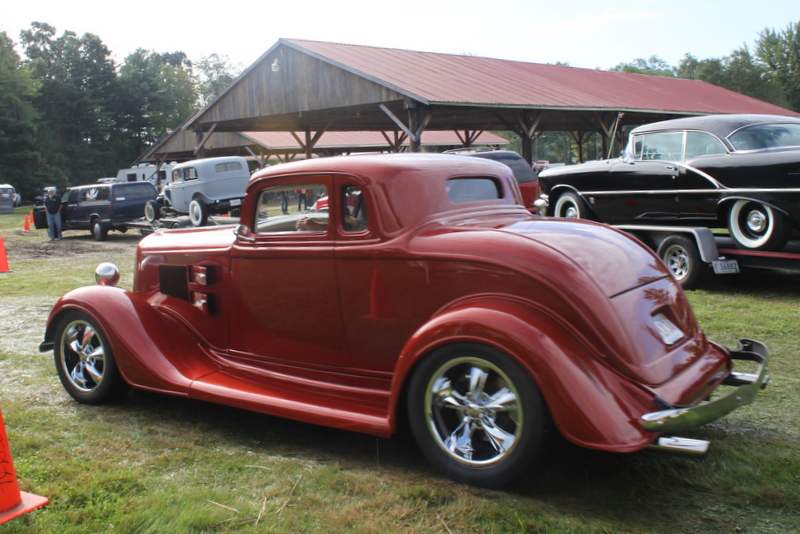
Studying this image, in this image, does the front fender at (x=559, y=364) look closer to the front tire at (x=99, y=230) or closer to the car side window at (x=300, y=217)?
the car side window at (x=300, y=217)

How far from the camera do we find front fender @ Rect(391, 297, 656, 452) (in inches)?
113

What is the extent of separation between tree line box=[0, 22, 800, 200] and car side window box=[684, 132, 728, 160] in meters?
52.2

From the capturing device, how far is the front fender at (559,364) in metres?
2.86

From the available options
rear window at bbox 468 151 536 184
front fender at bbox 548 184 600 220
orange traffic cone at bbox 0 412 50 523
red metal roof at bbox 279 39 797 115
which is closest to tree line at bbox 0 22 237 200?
red metal roof at bbox 279 39 797 115

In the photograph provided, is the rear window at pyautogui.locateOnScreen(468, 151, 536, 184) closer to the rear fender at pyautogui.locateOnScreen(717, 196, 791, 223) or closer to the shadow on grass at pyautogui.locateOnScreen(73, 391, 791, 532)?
the rear fender at pyautogui.locateOnScreen(717, 196, 791, 223)

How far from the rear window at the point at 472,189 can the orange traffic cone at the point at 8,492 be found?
8.40 ft

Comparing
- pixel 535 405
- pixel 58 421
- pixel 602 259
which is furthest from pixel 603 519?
pixel 58 421

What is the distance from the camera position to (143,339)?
450 centimetres

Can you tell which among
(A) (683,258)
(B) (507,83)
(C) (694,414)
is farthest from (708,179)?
(B) (507,83)

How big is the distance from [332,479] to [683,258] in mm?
6709

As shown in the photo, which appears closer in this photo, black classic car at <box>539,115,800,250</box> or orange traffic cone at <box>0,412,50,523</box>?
orange traffic cone at <box>0,412,50,523</box>

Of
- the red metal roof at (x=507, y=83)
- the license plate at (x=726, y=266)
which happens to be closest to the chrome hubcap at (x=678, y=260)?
the license plate at (x=726, y=266)

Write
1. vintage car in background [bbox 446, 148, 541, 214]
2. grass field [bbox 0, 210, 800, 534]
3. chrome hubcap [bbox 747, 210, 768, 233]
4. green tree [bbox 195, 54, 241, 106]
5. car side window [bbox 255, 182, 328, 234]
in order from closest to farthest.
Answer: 1. grass field [bbox 0, 210, 800, 534]
2. car side window [bbox 255, 182, 328, 234]
3. chrome hubcap [bbox 747, 210, 768, 233]
4. vintage car in background [bbox 446, 148, 541, 214]
5. green tree [bbox 195, 54, 241, 106]

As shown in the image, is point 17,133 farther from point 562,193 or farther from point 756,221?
point 756,221
